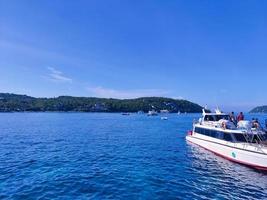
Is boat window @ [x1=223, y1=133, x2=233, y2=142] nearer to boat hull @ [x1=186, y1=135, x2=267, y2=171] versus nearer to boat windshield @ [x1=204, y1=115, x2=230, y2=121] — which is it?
boat hull @ [x1=186, y1=135, x2=267, y2=171]

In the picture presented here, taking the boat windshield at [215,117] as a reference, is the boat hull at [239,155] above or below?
below

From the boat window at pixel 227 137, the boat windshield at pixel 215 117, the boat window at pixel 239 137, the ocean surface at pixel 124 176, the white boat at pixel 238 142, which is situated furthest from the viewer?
the boat windshield at pixel 215 117

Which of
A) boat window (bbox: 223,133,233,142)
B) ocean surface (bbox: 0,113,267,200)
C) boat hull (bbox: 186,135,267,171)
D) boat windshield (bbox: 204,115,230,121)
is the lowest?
ocean surface (bbox: 0,113,267,200)

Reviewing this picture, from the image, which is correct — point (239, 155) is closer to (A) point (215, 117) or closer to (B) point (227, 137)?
(B) point (227, 137)

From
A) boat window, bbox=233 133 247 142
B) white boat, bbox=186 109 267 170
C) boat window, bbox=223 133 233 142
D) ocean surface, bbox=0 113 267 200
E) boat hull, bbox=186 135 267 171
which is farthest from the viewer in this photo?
boat window, bbox=223 133 233 142

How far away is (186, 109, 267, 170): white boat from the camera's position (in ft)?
75.3

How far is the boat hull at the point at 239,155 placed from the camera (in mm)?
22328

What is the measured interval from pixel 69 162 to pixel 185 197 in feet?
42.8

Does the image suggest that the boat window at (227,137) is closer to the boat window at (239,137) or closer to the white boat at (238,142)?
the white boat at (238,142)

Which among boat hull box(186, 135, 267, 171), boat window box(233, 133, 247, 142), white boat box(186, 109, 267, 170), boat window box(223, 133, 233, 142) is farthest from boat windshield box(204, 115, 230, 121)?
boat window box(233, 133, 247, 142)

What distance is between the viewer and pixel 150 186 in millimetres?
17516

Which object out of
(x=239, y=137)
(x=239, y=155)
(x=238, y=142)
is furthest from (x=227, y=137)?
(x=239, y=155)

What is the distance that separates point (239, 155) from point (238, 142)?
2.03 metres

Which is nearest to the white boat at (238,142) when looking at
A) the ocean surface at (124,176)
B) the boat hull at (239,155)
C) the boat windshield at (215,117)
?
the boat hull at (239,155)
